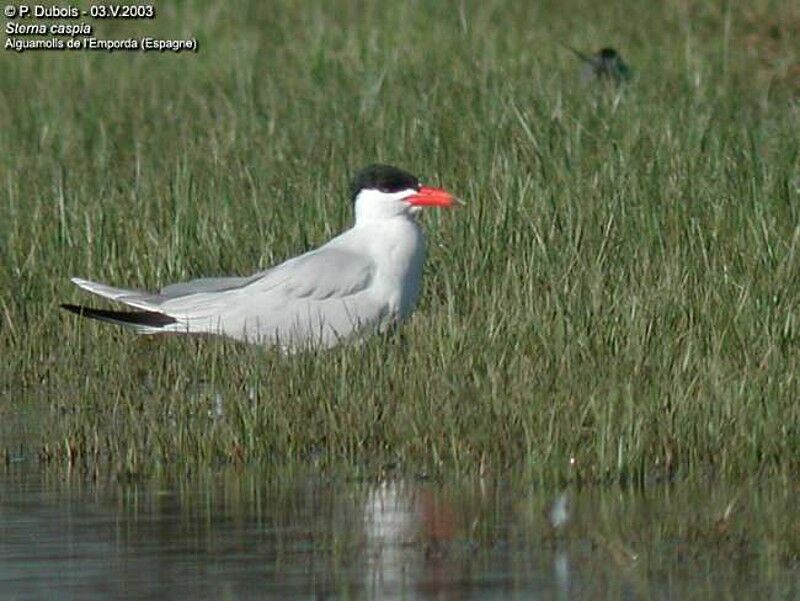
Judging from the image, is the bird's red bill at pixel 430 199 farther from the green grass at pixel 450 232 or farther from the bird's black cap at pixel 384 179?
the green grass at pixel 450 232

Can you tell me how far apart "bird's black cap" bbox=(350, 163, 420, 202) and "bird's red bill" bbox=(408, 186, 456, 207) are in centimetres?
5

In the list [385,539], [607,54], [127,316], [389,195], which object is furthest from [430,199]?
[607,54]

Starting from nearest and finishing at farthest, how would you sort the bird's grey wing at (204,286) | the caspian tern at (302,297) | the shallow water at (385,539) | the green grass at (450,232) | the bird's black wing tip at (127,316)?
the shallow water at (385,539) → the green grass at (450,232) → the bird's black wing tip at (127,316) → the caspian tern at (302,297) → the bird's grey wing at (204,286)

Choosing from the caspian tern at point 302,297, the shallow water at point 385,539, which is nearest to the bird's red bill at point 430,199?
the caspian tern at point 302,297

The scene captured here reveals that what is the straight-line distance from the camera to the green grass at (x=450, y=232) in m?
6.57

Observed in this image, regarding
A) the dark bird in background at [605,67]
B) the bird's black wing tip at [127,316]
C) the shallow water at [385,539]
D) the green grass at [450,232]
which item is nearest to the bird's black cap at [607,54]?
the dark bird in background at [605,67]

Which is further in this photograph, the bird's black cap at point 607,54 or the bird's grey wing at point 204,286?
the bird's black cap at point 607,54

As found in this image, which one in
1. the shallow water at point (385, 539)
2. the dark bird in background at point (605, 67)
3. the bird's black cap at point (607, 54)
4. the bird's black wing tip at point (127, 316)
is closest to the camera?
the shallow water at point (385, 539)

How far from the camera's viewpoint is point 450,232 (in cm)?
931

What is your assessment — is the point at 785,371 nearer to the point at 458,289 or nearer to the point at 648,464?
the point at 648,464

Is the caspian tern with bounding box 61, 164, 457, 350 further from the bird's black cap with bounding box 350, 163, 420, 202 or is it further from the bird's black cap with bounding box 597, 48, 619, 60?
the bird's black cap with bounding box 597, 48, 619, 60

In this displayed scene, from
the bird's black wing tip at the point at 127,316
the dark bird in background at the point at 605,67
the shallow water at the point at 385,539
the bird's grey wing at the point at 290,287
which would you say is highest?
the dark bird in background at the point at 605,67

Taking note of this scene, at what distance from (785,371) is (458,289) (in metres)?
2.13

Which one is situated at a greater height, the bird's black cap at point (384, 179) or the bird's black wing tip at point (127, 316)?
the bird's black cap at point (384, 179)
